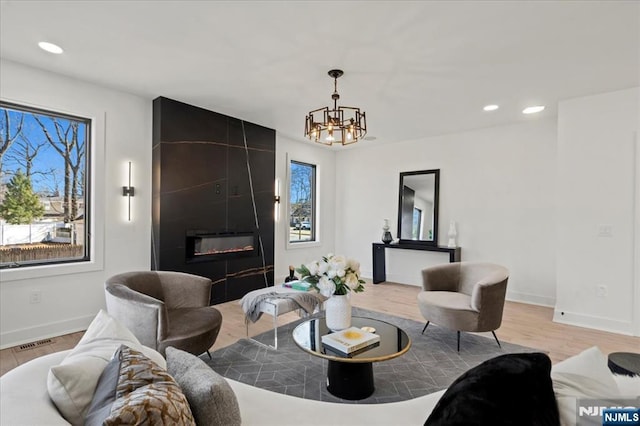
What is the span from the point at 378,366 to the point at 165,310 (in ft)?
5.73

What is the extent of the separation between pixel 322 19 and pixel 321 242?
4847 mm

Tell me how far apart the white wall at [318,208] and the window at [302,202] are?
125 mm

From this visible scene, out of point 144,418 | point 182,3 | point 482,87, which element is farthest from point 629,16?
point 144,418

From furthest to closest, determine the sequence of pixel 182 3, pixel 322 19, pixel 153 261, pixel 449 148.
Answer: pixel 449 148 → pixel 153 261 → pixel 322 19 → pixel 182 3

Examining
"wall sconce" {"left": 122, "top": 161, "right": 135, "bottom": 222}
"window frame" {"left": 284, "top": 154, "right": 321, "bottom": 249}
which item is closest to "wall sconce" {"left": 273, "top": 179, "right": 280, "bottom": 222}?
"window frame" {"left": 284, "top": 154, "right": 321, "bottom": 249}

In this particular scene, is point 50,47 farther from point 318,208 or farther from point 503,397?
point 318,208

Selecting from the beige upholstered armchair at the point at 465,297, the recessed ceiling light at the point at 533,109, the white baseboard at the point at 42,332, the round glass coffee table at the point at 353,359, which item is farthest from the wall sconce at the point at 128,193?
the recessed ceiling light at the point at 533,109

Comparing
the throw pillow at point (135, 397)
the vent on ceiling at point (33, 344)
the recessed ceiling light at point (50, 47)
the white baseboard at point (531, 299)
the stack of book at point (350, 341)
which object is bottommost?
the vent on ceiling at point (33, 344)

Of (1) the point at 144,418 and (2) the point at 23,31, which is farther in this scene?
(2) the point at 23,31

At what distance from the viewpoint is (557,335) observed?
3529 millimetres

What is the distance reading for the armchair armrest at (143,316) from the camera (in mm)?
2340

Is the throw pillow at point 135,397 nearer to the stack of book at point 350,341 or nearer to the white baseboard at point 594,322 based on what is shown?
the stack of book at point 350,341

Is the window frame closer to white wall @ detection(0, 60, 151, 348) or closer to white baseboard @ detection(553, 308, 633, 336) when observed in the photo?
white wall @ detection(0, 60, 151, 348)

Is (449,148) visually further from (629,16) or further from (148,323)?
(148,323)
